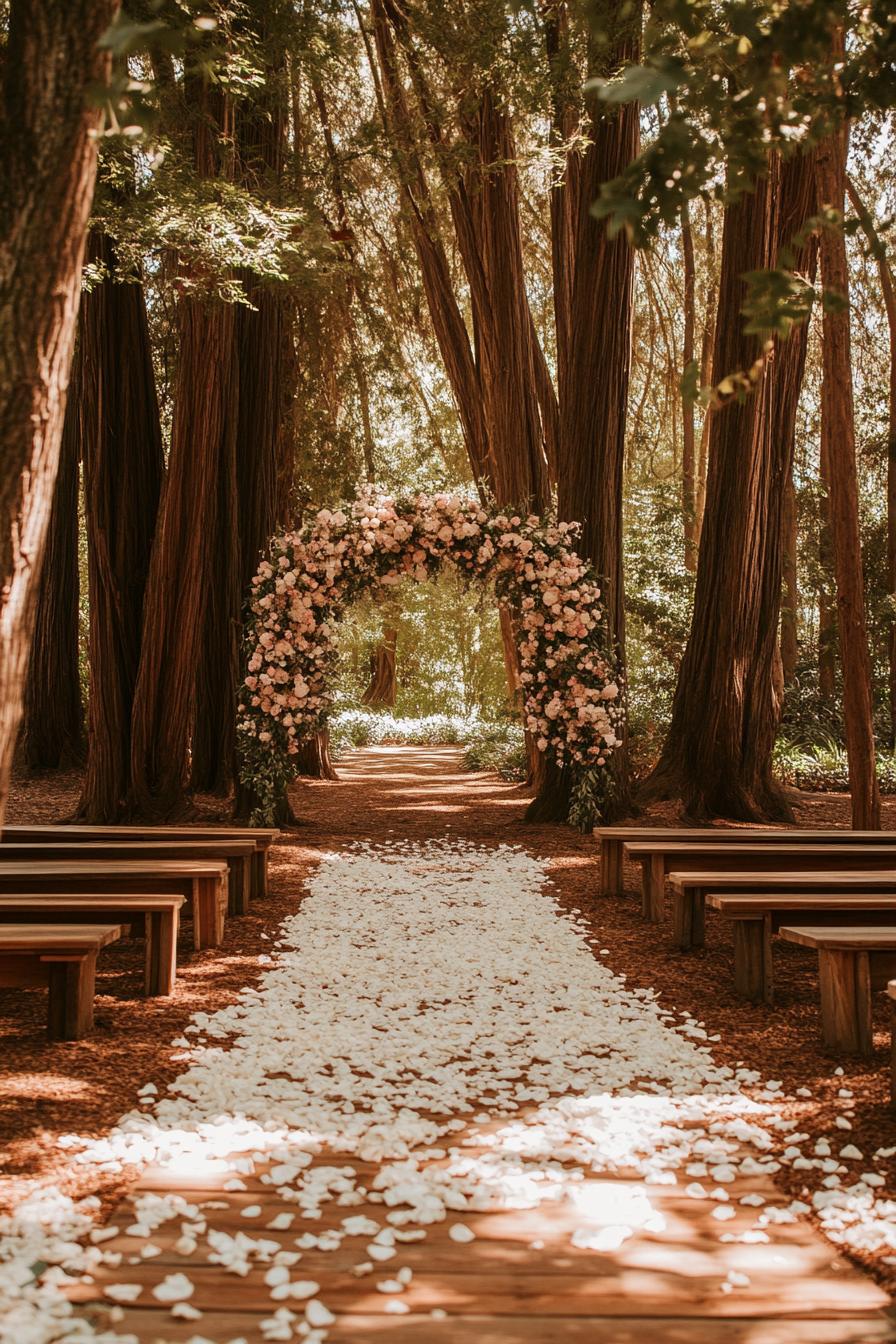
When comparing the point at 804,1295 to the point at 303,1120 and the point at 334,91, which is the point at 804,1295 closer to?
the point at 303,1120

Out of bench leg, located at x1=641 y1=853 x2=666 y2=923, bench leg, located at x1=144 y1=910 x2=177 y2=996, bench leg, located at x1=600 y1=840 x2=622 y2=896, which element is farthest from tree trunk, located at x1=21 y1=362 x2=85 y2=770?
bench leg, located at x1=144 y1=910 x2=177 y2=996

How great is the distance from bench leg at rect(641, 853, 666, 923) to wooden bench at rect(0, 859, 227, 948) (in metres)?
2.41

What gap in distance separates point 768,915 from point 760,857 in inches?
56.5

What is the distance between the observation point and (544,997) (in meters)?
4.90

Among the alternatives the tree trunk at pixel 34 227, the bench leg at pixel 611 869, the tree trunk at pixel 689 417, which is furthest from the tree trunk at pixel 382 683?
the tree trunk at pixel 34 227

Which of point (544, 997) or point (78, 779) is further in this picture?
point (78, 779)

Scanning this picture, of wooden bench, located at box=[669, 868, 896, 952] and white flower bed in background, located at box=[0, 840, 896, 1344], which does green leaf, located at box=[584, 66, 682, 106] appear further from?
wooden bench, located at box=[669, 868, 896, 952]

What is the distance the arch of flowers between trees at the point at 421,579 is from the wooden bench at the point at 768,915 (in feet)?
14.2

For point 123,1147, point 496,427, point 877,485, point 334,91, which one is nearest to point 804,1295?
point 123,1147

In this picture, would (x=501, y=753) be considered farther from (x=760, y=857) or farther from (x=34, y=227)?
(x=34, y=227)

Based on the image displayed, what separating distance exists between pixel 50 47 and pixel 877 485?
18052mm

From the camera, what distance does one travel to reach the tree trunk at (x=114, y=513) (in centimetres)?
938

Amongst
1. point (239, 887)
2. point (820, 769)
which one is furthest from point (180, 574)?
point (820, 769)

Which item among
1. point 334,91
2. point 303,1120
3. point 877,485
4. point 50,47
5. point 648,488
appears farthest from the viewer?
point 877,485
